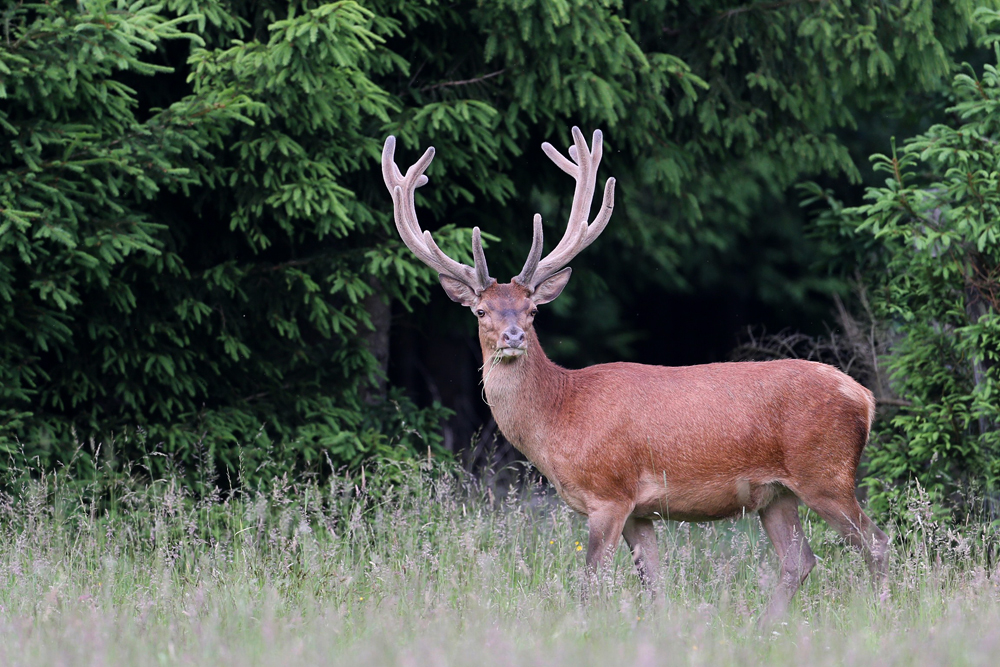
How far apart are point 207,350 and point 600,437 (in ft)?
10.6

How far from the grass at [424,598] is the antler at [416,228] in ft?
4.15

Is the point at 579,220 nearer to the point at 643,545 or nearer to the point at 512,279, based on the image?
the point at 512,279

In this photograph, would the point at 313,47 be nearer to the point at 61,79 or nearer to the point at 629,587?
the point at 61,79

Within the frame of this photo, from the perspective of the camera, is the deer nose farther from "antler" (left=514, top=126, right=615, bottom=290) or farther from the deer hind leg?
the deer hind leg

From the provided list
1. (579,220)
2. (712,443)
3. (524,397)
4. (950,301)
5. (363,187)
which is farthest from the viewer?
(363,187)

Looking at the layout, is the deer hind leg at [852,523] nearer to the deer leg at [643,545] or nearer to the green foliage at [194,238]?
the deer leg at [643,545]

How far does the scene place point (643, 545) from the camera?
644cm

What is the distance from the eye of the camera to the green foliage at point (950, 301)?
6.77 meters

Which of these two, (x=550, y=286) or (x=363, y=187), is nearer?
(x=550, y=286)

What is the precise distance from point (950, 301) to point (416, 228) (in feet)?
10.9

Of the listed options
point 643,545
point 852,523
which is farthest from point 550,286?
point 852,523

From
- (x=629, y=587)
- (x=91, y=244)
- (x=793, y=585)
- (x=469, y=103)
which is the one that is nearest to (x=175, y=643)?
(x=629, y=587)

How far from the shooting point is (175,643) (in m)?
4.54

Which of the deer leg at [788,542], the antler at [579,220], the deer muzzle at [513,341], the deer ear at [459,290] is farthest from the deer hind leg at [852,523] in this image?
the deer ear at [459,290]
